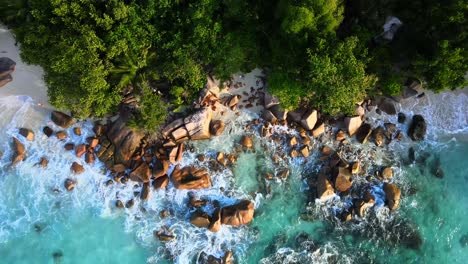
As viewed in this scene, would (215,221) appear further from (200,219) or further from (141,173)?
(141,173)

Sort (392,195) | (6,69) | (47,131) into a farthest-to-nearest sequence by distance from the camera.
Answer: (392,195) < (47,131) < (6,69)

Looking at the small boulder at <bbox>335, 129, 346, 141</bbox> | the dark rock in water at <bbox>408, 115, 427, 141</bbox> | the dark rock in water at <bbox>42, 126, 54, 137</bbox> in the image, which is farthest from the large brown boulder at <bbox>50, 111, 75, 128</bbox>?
the dark rock in water at <bbox>408, 115, 427, 141</bbox>

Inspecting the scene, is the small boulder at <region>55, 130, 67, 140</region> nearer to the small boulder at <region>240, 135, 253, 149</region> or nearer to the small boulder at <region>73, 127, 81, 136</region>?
the small boulder at <region>73, 127, 81, 136</region>

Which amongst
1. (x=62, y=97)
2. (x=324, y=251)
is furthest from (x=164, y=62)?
(x=324, y=251)

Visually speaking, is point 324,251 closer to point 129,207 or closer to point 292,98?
point 292,98

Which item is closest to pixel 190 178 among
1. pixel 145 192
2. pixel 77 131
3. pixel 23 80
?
pixel 145 192

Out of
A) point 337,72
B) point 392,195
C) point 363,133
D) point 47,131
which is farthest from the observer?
point 363,133

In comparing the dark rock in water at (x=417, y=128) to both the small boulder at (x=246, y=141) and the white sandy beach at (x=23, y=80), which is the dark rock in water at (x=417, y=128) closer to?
the small boulder at (x=246, y=141)
